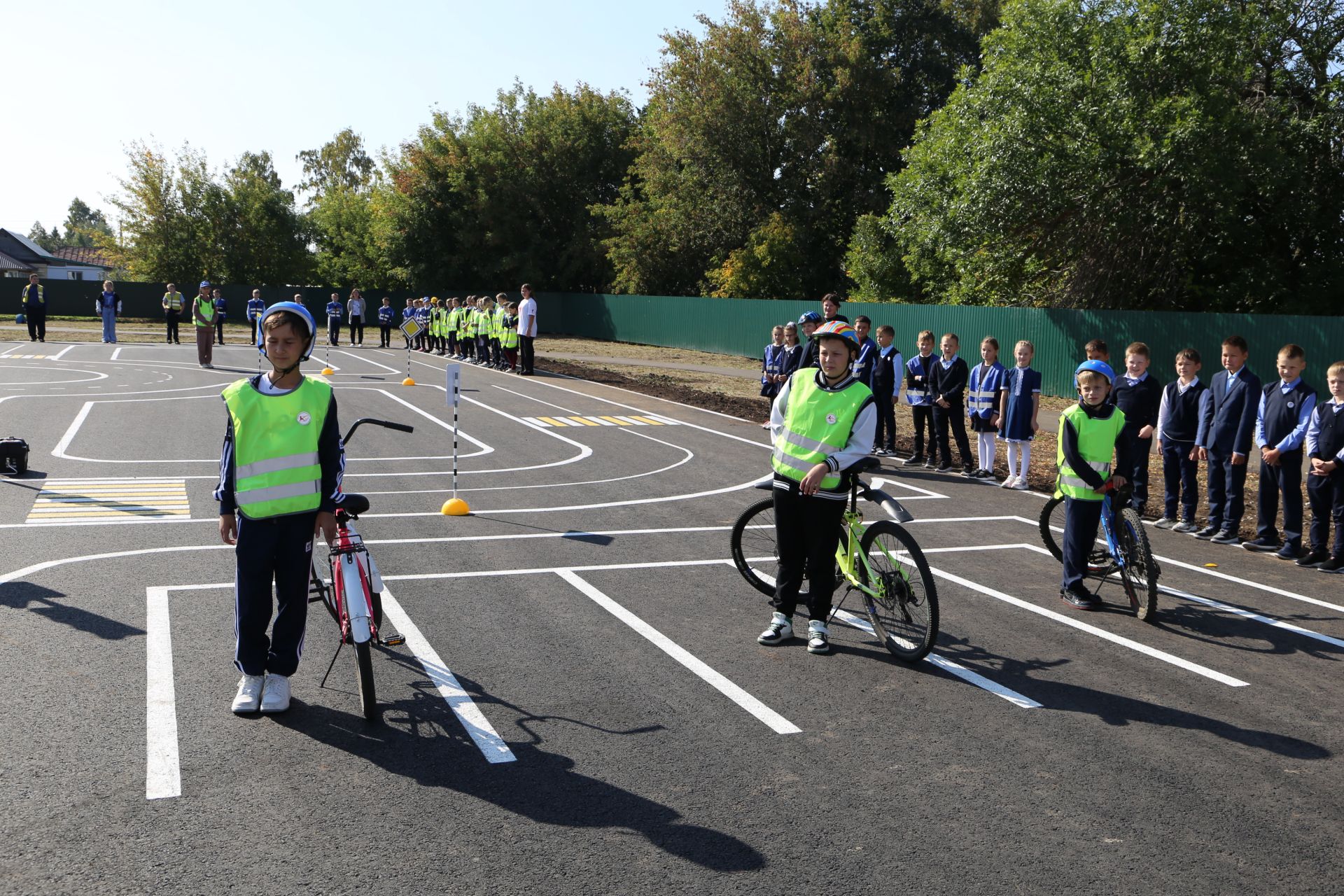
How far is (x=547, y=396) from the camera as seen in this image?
23516 mm

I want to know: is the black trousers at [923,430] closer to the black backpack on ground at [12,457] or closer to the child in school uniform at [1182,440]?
the child in school uniform at [1182,440]

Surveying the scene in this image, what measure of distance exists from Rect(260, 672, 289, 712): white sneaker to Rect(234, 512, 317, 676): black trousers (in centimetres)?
4

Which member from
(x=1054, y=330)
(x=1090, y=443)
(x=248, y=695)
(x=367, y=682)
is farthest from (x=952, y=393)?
(x=1054, y=330)

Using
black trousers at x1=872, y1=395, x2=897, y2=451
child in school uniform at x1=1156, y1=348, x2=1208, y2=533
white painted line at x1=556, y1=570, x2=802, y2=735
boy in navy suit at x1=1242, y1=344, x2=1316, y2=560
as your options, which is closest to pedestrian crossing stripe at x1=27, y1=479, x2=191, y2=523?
white painted line at x1=556, y1=570, x2=802, y2=735

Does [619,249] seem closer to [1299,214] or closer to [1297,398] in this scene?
[1299,214]

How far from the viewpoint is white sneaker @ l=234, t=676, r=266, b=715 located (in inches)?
222

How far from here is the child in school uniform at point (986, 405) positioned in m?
14.2

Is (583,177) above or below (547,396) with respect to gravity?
above

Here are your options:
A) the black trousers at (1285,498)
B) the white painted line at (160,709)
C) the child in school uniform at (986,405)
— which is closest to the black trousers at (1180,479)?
the black trousers at (1285,498)

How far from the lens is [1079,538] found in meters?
8.34

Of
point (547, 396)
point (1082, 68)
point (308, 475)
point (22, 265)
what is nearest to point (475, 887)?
point (308, 475)

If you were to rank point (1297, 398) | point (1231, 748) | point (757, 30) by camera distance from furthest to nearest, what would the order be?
point (757, 30), point (1297, 398), point (1231, 748)

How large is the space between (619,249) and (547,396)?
3248 cm

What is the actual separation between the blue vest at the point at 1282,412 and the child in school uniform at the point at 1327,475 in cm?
19
